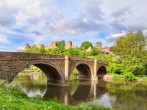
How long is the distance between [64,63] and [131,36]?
2078 cm

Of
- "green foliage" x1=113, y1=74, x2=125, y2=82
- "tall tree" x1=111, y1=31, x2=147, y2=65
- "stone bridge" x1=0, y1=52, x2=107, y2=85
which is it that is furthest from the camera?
"tall tree" x1=111, y1=31, x2=147, y2=65

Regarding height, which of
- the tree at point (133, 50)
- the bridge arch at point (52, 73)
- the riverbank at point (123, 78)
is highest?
the tree at point (133, 50)

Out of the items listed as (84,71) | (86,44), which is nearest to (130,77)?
(84,71)

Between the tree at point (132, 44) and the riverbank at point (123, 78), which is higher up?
the tree at point (132, 44)

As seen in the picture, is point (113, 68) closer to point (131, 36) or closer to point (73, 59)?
point (131, 36)

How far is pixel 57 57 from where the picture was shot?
35562 millimetres

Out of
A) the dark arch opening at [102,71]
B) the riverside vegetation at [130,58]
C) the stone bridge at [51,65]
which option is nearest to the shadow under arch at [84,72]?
the stone bridge at [51,65]

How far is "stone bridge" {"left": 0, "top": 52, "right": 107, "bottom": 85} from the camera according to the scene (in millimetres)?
25125

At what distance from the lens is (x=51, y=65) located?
3391cm

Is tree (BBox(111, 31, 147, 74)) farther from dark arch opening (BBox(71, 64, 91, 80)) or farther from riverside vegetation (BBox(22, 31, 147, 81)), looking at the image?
dark arch opening (BBox(71, 64, 91, 80))

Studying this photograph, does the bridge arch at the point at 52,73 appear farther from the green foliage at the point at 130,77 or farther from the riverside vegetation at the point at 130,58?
the green foliage at the point at 130,77

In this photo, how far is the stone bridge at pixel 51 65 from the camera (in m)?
25.1

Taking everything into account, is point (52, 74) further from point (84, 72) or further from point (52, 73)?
point (84, 72)

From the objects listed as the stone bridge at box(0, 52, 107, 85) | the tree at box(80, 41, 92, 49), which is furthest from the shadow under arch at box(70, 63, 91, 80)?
the tree at box(80, 41, 92, 49)
